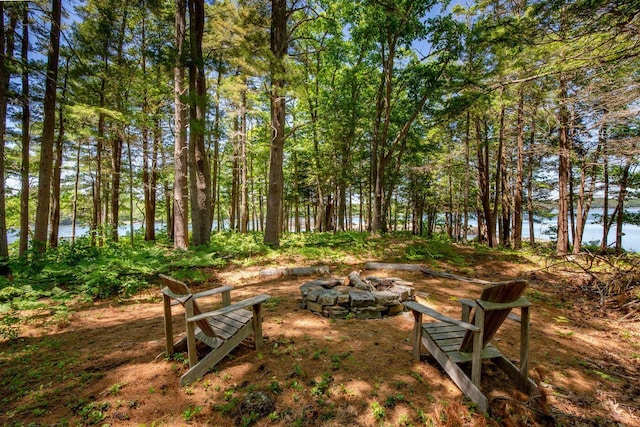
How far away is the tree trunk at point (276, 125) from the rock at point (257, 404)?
6.76 meters

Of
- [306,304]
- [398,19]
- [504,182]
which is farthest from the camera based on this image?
[504,182]

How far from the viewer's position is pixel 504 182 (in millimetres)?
13875

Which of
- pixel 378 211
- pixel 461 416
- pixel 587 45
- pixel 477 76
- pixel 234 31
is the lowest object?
pixel 461 416

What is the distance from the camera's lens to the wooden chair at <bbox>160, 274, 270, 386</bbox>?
2.60 metres

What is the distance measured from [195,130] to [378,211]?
7.66 m

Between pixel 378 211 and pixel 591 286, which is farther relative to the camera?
pixel 378 211

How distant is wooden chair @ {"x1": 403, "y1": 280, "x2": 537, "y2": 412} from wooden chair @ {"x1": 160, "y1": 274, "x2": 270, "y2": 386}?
1968mm

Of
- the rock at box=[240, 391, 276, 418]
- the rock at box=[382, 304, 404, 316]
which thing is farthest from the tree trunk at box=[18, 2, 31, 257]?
the rock at box=[382, 304, 404, 316]

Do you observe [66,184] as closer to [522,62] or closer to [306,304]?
[306,304]

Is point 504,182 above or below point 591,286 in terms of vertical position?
above

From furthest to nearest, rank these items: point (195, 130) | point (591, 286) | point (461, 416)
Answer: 1. point (195, 130)
2. point (591, 286)
3. point (461, 416)

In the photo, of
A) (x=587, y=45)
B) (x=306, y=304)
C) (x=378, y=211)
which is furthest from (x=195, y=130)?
(x=587, y=45)

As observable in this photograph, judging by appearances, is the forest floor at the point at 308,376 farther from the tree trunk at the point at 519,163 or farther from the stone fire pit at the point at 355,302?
the tree trunk at the point at 519,163

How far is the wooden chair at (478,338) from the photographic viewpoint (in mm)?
2361
